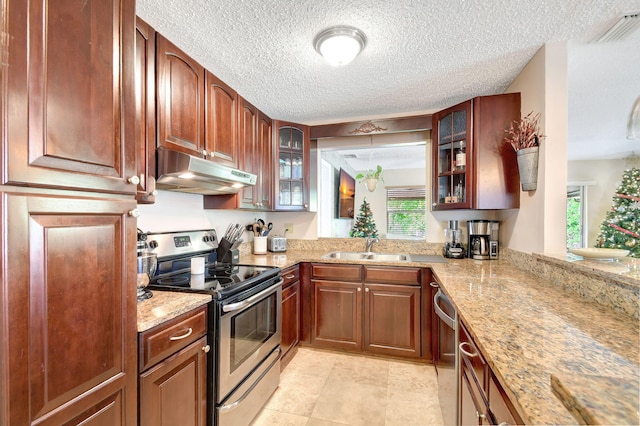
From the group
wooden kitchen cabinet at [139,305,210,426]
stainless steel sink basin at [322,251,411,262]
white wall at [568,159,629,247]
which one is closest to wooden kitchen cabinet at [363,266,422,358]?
stainless steel sink basin at [322,251,411,262]

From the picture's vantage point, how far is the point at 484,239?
2494mm

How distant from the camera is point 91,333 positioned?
2.86ft

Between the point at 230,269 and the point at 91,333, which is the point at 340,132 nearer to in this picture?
the point at 230,269

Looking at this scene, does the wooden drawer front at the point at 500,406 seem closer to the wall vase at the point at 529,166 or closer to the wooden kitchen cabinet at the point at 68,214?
the wooden kitchen cabinet at the point at 68,214

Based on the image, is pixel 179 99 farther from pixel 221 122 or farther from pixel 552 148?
pixel 552 148

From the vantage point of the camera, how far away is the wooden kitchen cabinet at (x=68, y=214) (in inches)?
27.6

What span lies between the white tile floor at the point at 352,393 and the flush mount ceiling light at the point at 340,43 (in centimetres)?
223

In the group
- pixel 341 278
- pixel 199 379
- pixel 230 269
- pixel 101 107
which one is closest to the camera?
pixel 101 107

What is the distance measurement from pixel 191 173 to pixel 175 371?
0.99 m

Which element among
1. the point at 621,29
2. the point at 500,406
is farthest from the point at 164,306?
the point at 621,29

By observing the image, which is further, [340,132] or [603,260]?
[340,132]

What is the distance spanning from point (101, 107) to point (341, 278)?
6.85 ft

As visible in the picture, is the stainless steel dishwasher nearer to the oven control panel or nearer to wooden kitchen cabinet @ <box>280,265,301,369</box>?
wooden kitchen cabinet @ <box>280,265,301,369</box>

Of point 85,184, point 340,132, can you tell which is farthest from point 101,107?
point 340,132
